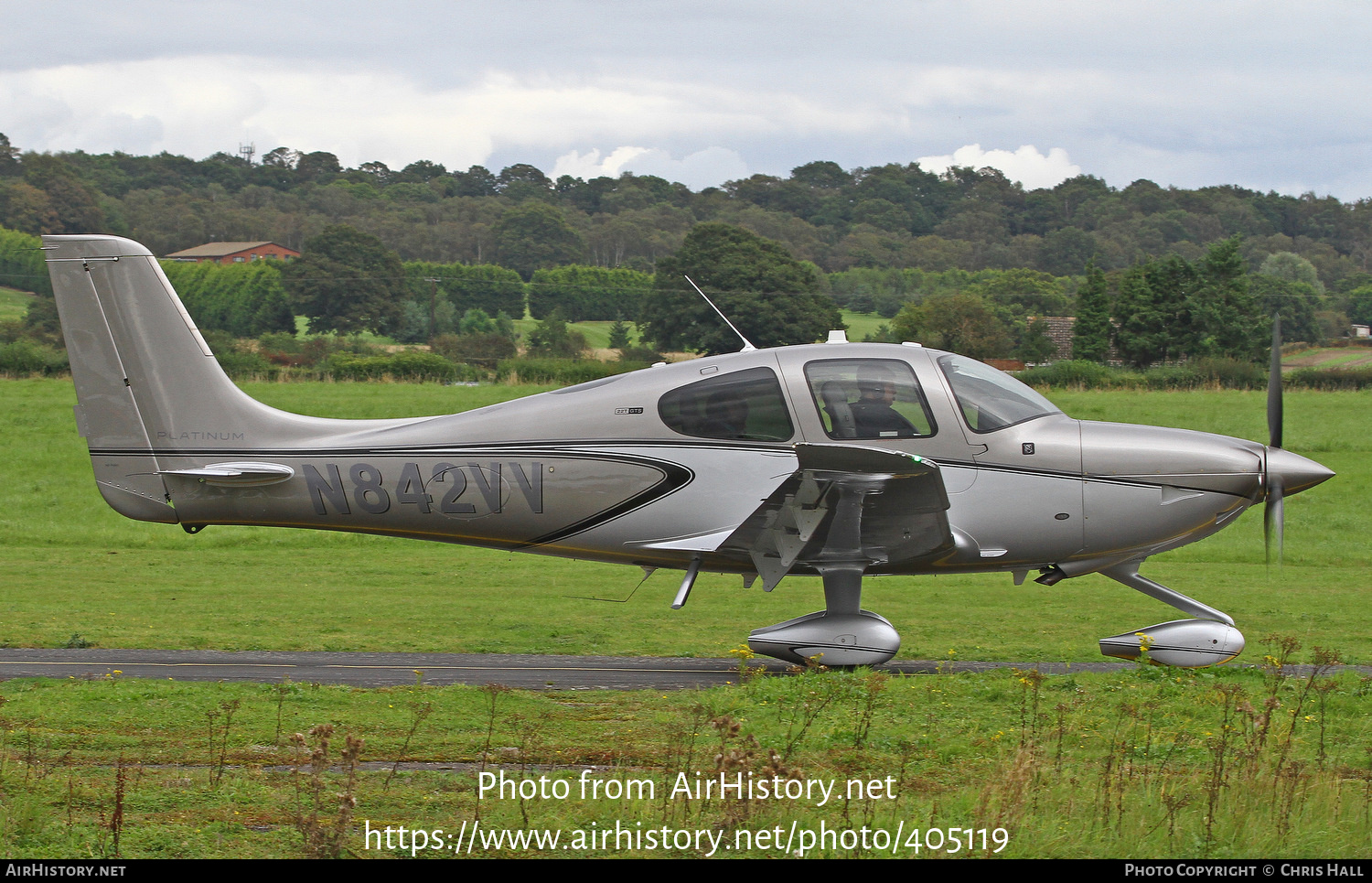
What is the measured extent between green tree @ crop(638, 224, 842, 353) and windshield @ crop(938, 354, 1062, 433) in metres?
20.9

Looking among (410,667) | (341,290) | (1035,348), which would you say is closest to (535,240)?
(341,290)

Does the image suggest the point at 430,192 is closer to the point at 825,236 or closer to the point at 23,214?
the point at 825,236

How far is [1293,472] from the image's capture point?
10.3 metres

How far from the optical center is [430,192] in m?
143

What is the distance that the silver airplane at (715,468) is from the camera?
403 inches

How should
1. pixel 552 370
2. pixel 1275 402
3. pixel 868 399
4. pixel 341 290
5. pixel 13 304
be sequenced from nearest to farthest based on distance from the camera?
1. pixel 868 399
2. pixel 1275 402
3. pixel 552 370
4. pixel 341 290
5. pixel 13 304

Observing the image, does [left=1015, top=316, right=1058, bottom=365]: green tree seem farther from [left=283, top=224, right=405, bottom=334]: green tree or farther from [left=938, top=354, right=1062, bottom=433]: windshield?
[left=938, top=354, right=1062, bottom=433]: windshield

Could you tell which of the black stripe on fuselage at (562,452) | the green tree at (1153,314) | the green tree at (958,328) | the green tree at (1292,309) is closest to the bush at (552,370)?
the green tree at (958,328)

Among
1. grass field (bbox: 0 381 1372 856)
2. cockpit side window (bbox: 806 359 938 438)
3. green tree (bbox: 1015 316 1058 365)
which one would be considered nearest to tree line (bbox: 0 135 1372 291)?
green tree (bbox: 1015 316 1058 365)

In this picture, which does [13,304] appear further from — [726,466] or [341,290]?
[726,466]

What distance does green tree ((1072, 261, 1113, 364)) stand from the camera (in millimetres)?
45906

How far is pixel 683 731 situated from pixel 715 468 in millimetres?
2871
